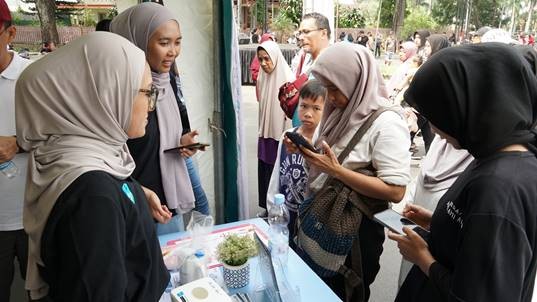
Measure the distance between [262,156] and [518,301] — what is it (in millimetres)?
2508

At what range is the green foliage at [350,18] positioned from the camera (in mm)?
23891

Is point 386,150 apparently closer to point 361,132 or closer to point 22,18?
point 361,132

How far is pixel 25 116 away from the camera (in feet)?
3.07

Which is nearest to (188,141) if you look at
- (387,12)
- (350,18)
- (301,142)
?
(301,142)

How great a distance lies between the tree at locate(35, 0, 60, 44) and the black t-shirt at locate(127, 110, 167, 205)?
6.68ft

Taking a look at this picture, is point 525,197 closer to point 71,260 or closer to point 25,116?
point 71,260

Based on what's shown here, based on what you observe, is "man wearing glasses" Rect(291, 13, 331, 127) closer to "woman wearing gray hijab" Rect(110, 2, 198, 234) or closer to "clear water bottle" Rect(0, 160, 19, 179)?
"woman wearing gray hijab" Rect(110, 2, 198, 234)

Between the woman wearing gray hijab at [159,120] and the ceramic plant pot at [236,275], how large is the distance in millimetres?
626

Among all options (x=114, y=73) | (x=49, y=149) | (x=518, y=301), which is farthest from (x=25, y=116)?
(x=518, y=301)

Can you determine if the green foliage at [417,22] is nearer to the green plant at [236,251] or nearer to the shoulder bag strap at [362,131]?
the shoulder bag strap at [362,131]

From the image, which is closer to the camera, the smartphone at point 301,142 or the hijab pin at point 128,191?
the hijab pin at point 128,191

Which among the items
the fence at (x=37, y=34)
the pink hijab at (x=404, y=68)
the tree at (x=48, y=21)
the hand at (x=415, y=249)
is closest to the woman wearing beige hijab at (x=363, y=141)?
the hand at (x=415, y=249)

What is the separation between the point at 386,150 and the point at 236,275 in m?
0.78

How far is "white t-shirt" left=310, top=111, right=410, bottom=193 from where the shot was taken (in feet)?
4.88
